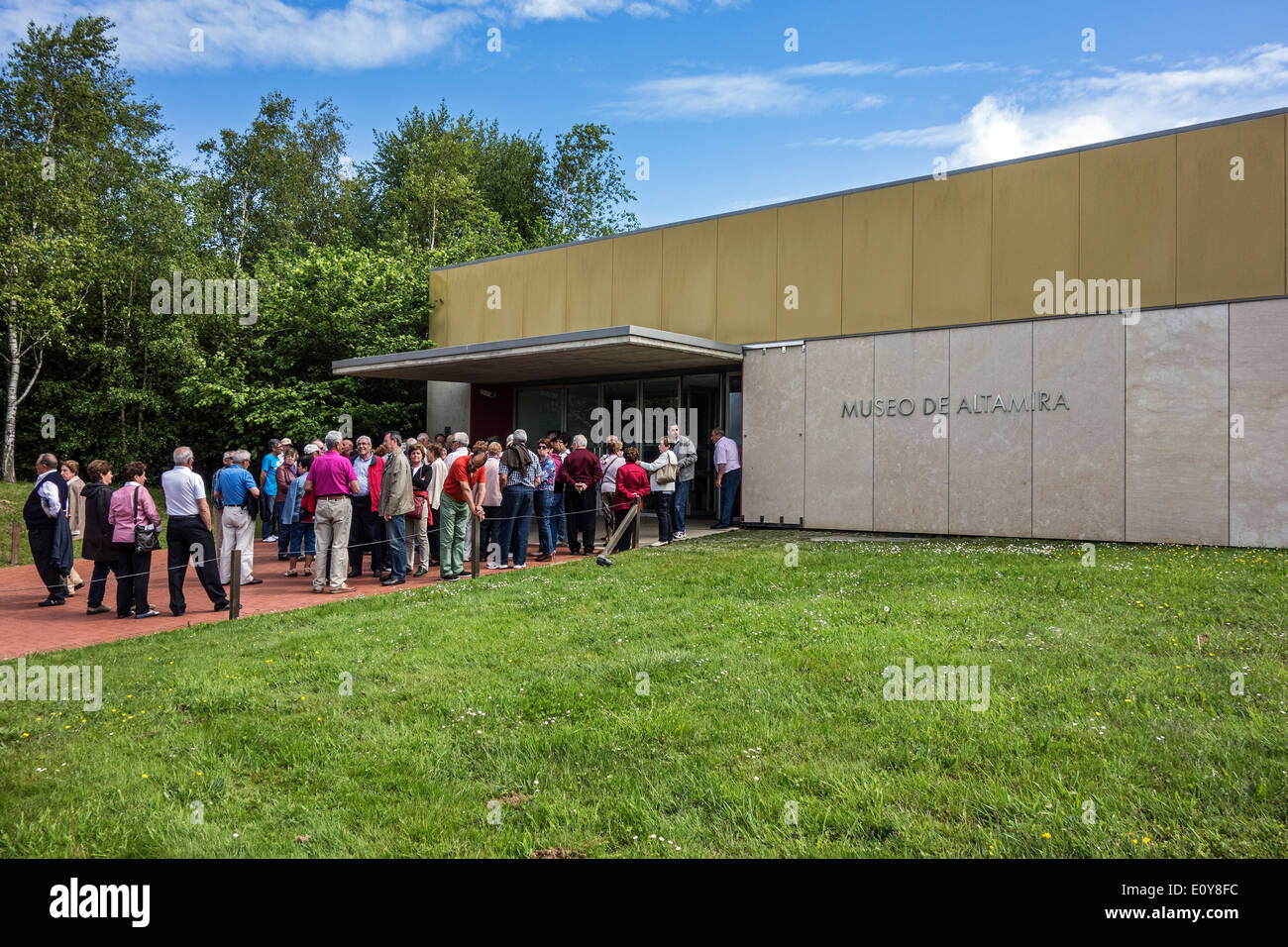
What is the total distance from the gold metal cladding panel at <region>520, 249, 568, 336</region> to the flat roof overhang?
1.21m

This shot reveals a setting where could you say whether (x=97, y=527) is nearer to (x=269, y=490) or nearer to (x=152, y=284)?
(x=269, y=490)

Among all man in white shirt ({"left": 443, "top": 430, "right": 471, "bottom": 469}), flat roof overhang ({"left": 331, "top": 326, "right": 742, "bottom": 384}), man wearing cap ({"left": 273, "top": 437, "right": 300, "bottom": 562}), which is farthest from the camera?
man wearing cap ({"left": 273, "top": 437, "right": 300, "bottom": 562})

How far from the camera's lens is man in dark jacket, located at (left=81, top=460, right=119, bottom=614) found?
34.0 feet

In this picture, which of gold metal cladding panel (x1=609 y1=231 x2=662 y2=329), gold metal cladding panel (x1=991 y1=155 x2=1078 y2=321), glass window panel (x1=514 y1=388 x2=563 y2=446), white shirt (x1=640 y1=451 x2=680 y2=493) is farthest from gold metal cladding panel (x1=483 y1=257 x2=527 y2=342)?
gold metal cladding panel (x1=991 y1=155 x2=1078 y2=321)

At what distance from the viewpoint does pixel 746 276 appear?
16781mm

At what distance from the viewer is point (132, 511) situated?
10375 mm

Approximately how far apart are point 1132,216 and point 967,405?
357 centimetres

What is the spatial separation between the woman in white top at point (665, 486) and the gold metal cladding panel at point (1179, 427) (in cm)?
678

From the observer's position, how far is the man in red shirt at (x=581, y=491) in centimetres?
1388

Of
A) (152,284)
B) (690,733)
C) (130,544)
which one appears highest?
(152,284)

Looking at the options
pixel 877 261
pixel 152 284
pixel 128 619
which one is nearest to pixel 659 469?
pixel 877 261

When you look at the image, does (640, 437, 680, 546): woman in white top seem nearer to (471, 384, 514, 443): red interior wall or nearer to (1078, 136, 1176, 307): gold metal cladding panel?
(1078, 136, 1176, 307): gold metal cladding panel
